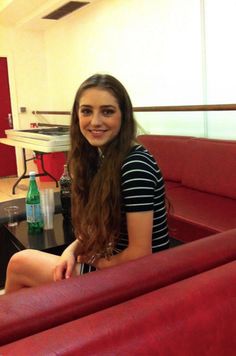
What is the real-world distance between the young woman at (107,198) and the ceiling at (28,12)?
154 inches

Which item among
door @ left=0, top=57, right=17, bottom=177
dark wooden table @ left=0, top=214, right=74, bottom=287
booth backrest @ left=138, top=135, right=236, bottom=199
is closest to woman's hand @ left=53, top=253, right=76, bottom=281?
dark wooden table @ left=0, top=214, right=74, bottom=287

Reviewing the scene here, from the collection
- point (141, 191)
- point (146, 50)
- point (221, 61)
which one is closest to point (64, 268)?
point (141, 191)

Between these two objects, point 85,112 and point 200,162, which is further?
point 200,162

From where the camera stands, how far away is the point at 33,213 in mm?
1995

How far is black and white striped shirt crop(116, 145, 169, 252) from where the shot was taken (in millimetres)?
1155

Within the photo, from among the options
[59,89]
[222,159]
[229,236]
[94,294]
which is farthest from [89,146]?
[59,89]

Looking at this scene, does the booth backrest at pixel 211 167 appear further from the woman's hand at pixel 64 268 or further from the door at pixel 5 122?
the door at pixel 5 122

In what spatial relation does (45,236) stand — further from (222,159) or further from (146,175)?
(222,159)

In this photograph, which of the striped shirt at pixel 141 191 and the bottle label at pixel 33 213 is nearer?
the striped shirt at pixel 141 191

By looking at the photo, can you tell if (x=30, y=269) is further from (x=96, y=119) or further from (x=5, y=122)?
(x=5, y=122)

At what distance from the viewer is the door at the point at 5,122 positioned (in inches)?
242

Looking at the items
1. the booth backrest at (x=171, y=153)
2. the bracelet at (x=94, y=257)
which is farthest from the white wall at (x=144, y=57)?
the bracelet at (x=94, y=257)

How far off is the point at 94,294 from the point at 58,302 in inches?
2.7

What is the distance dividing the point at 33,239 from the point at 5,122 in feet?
15.7
